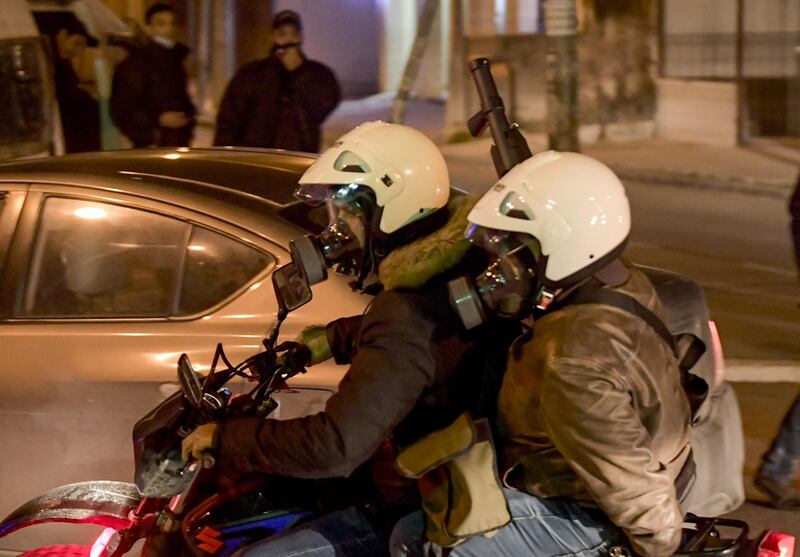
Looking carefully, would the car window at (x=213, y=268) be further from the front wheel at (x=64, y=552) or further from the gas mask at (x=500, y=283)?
the gas mask at (x=500, y=283)

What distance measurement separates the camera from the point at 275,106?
7.87 metres

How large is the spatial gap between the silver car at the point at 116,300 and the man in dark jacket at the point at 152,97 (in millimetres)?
4076

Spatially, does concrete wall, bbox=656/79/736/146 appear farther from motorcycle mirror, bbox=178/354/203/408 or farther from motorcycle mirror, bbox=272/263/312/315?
A: motorcycle mirror, bbox=178/354/203/408

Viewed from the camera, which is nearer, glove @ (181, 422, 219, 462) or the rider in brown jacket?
the rider in brown jacket

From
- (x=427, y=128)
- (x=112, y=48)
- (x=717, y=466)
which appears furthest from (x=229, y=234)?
(x=427, y=128)

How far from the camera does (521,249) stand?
108 inches

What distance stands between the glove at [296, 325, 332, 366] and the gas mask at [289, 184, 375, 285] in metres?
0.27

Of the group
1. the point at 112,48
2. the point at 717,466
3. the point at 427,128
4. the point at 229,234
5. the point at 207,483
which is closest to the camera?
the point at 207,483

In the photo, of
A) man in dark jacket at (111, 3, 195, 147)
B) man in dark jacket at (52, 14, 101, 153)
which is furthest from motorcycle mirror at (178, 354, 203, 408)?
man in dark jacket at (52, 14, 101, 153)

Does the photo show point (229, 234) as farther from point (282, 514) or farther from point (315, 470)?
point (315, 470)

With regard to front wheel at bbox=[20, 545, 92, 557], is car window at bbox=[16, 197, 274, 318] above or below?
above

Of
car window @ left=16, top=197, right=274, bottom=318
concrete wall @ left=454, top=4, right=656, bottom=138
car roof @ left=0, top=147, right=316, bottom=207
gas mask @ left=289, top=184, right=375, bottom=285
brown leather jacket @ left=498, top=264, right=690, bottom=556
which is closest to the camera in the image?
brown leather jacket @ left=498, top=264, right=690, bottom=556

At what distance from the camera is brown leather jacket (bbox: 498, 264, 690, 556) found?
2564 millimetres

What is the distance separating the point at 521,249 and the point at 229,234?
160 cm
